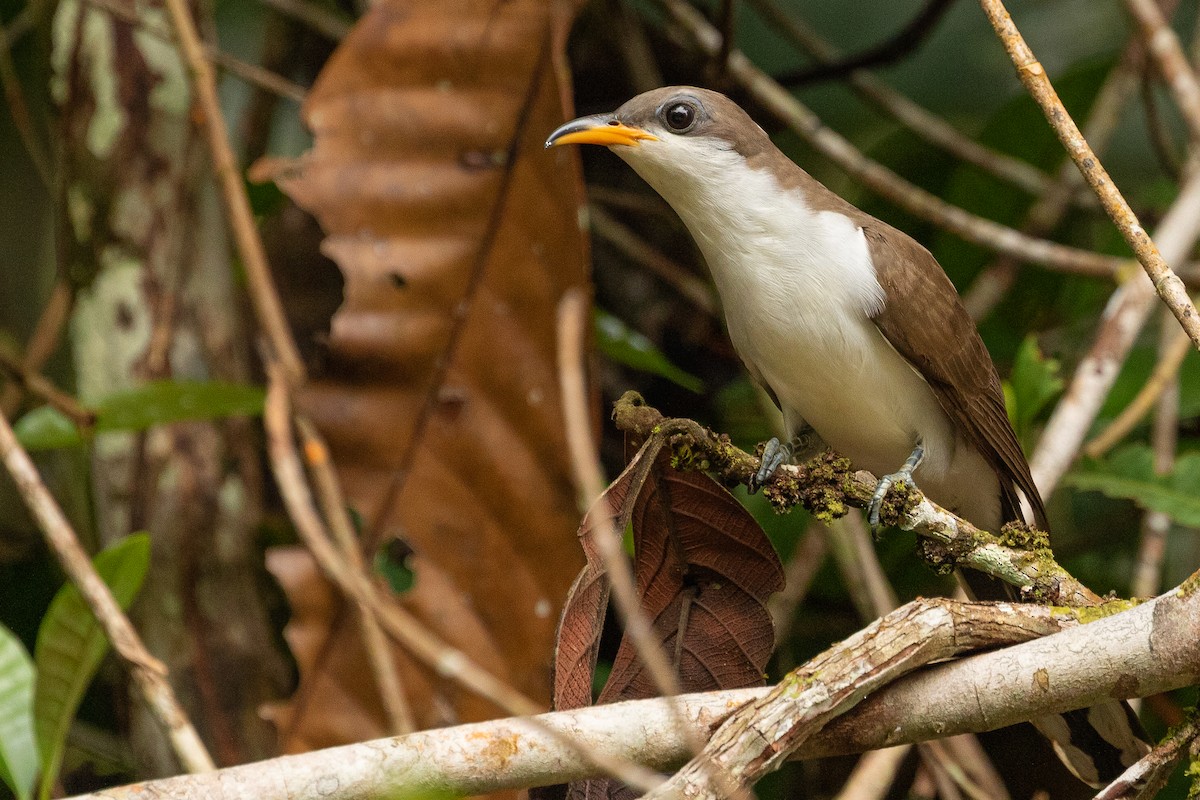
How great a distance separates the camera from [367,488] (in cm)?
293

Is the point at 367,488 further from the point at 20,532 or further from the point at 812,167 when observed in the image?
the point at 812,167

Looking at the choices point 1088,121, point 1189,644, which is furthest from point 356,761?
point 1088,121

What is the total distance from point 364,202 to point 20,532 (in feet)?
5.66

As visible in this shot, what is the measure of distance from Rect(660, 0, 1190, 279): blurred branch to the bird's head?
1076mm

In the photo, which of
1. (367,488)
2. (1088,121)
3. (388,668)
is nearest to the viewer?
(388,668)

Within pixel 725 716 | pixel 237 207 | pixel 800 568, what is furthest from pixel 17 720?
pixel 800 568

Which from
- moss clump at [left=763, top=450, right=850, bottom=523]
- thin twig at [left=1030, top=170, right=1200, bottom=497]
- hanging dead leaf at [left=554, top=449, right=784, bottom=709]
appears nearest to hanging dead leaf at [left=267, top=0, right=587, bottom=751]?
hanging dead leaf at [left=554, top=449, right=784, bottom=709]

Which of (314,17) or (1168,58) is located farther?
(314,17)

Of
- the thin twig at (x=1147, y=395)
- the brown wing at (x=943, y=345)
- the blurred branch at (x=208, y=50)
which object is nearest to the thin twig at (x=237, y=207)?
the blurred branch at (x=208, y=50)

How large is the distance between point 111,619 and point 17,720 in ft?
1.11

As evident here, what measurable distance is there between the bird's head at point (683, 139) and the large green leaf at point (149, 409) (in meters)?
1.01

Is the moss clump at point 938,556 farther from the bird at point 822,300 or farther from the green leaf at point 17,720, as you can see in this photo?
the green leaf at point 17,720

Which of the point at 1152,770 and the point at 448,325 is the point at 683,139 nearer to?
the point at 448,325

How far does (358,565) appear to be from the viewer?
2.75 m
